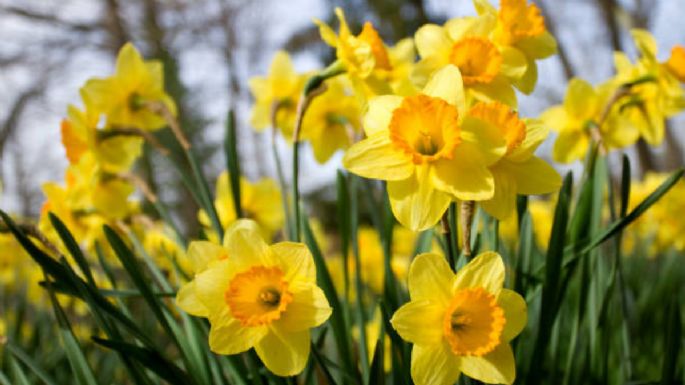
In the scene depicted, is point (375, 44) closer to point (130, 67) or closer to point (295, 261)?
point (295, 261)

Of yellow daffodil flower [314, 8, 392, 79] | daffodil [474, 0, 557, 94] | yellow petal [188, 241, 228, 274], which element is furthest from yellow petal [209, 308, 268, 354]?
daffodil [474, 0, 557, 94]

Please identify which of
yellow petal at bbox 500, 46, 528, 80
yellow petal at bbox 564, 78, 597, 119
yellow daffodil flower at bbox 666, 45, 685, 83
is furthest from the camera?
yellow petal at bbox 564, 78, 597, 119

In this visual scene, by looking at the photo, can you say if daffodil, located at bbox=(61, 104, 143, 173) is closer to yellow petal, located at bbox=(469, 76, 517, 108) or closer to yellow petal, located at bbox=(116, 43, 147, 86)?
yellow petal, located at bbox=(116, 43, 147, 86)

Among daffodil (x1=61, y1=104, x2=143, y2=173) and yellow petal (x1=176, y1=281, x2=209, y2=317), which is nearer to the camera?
yellow petal (x1=176, y1=281, x2=209, y2=317)

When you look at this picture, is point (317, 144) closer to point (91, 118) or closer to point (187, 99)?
point (91, 118)

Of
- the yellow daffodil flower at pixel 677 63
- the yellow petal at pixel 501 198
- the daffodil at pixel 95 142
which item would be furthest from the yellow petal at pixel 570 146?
the daffodil at pixel 95 142

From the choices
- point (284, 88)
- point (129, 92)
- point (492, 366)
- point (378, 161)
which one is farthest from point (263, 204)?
point (492, 366)

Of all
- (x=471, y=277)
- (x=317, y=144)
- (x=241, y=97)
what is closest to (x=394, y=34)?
(x=241, y=97)
